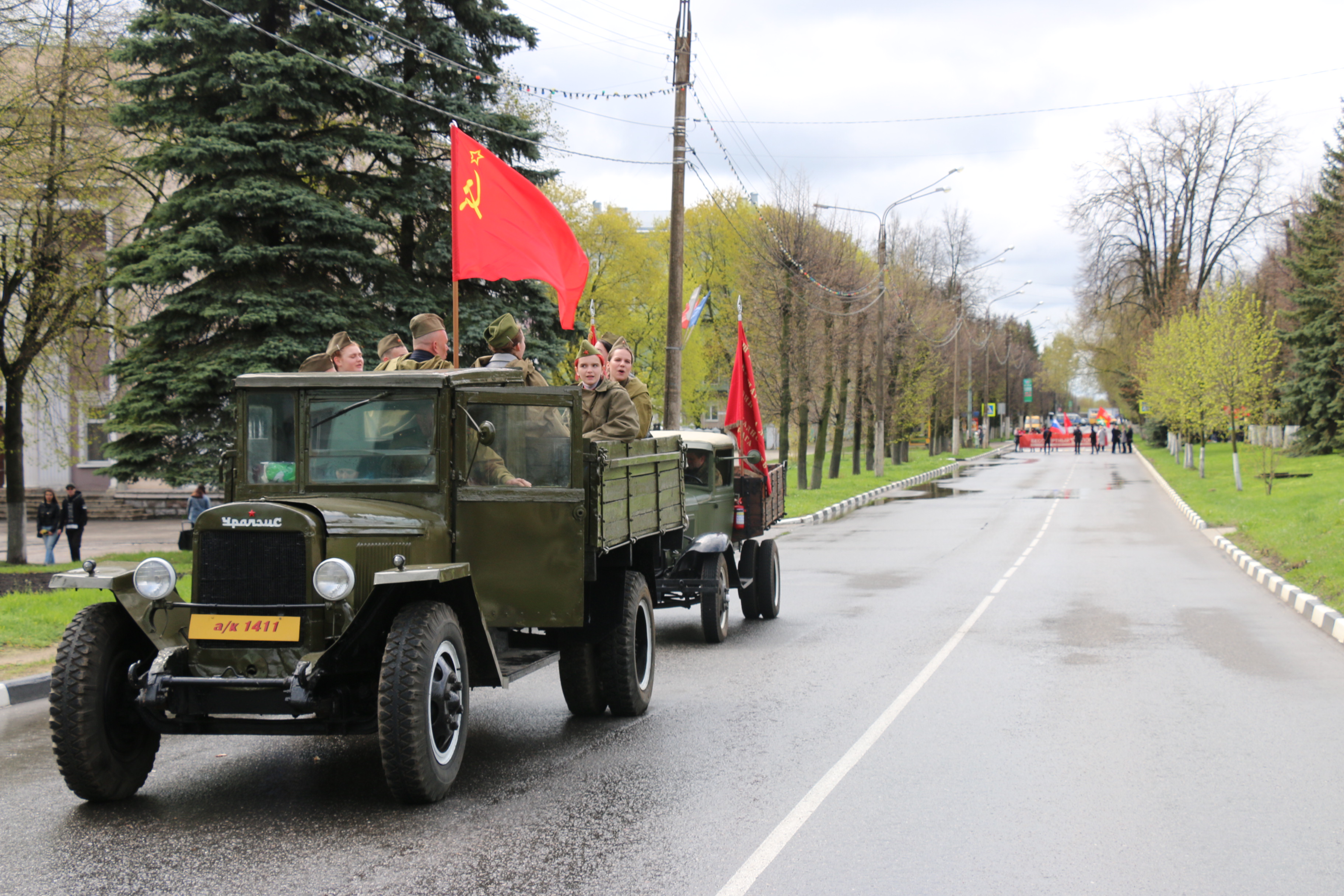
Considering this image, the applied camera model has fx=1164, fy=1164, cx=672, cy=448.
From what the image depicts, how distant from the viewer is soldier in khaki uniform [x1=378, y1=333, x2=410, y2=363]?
8.32 m

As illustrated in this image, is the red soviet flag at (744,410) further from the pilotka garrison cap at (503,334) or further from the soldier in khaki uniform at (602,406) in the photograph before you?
the pilotka garrison cap at (503,334)

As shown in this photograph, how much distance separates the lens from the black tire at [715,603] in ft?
35.5

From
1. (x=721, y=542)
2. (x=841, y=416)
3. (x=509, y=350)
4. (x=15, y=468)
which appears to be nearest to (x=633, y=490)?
(x=509, y=350)

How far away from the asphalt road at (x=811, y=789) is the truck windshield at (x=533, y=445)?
5.38 ft

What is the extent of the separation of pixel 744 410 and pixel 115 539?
66.2ft

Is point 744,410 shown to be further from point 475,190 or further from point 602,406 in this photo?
point 602,406

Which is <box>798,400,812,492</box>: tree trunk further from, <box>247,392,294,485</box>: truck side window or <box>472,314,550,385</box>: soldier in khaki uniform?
<box>247,392,294,485</box>: truck side window

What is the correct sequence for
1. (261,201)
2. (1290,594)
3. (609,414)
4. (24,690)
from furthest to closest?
1. (261,201)
2. (1290,594)
3. (24,690)
4. (609,414)

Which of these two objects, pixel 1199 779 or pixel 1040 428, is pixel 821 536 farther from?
pixel 1040 428

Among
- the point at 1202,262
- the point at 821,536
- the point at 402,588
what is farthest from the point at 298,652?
the point at 1202,262

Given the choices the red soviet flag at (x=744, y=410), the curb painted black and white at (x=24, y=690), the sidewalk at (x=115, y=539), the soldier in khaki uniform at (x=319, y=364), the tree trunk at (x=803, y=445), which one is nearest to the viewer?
the soldier in khaki uniform at (x=319, y=364)

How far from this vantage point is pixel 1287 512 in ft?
81.1

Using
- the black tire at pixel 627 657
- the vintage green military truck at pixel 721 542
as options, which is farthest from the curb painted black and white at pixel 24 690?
the vintage green military truck at pixel 721 542

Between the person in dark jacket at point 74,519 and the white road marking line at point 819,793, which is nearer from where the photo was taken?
the white road marking line at point 819,793
